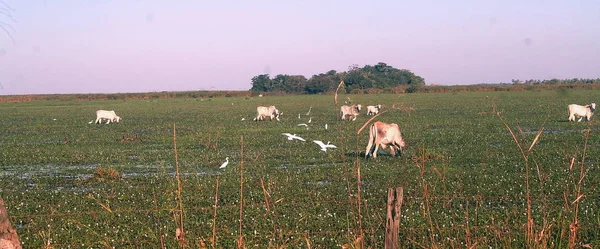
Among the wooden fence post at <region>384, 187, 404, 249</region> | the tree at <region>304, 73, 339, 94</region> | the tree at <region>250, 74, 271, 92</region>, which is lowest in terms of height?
the tree at <region>250, 74, 271, 92</region>

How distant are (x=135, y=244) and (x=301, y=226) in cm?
239

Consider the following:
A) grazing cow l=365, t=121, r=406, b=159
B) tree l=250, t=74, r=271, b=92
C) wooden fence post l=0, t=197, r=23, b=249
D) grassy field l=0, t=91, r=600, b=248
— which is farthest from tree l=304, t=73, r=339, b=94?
tree l=250, t=74, r=271, b=92

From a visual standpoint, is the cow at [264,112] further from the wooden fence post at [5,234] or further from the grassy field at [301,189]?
the wooden fence post at [5,234]

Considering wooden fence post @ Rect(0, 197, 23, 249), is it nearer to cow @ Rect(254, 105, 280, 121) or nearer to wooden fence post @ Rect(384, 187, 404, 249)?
wooden fence post @ Rect(384, 187, 404, 249)

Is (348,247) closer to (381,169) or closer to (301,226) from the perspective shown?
(301,226)

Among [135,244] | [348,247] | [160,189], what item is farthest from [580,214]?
[160,189]

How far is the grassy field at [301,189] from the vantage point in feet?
25.6

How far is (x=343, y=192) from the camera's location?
40.9 ft

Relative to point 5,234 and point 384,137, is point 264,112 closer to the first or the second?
point 384,137

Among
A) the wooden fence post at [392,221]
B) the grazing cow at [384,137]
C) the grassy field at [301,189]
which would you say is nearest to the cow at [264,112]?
the grassy field at [301,189]

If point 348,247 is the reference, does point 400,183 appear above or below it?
below

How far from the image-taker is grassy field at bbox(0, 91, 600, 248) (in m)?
7.80

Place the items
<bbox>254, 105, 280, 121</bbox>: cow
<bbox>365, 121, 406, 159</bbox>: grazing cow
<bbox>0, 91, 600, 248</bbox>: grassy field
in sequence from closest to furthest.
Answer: <bbox>0, 91, 600, 248</bbox>: grassy field
<bbox>365, 121, 406, 159</bbox>: grazing cow
<bbox>254, 105, 280, 121</bbox>: cow

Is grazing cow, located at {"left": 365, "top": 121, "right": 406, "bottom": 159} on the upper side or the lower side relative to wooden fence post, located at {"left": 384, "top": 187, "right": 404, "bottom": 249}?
lower
